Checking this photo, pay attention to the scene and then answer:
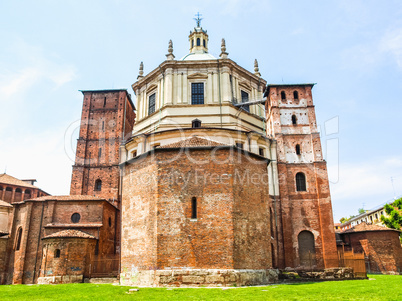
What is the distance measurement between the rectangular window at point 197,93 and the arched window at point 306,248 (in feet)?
41.8

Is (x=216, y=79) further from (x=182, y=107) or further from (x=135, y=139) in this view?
(x=135, y=139)

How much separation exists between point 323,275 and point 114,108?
23983mm

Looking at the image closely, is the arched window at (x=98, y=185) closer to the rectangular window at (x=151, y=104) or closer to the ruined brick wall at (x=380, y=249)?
the rectangular window at (x=151, y=104)

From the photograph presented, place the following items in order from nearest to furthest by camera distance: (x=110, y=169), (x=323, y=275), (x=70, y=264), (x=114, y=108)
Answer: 1. (x=323, y=275)
2. (x=70, y=264)
3. (x=110, y=169)
4. (x=114, y=108)

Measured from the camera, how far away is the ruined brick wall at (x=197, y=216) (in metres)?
14.7

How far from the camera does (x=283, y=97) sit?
30.1m

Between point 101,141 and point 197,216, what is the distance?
1913 cm

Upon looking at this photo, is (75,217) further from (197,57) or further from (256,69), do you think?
(256,69)

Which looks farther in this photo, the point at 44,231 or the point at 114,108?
the point at 114,108

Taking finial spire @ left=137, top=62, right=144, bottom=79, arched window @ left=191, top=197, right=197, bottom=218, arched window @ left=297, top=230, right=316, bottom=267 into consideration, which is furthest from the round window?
arched window @ left=297, top=230, right=316, bottom=267

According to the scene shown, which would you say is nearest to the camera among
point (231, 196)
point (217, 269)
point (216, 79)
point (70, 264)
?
point (217, 269)

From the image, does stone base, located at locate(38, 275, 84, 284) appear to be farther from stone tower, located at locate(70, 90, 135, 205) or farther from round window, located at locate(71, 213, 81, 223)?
stone tower, located at locate(70, 90, 135, 205)

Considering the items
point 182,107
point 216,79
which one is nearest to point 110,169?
point 182,107

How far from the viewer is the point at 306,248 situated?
25.1 metres
